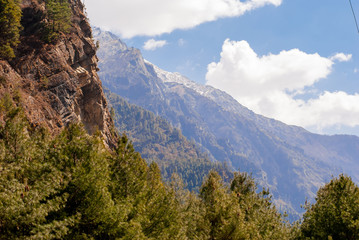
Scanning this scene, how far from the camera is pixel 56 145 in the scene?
18.9 m

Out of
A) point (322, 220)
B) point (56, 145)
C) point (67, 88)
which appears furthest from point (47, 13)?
point (322, 220)

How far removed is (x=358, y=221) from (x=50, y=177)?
2409 centimetres

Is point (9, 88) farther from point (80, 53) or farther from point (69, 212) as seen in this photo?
point (69, 212)

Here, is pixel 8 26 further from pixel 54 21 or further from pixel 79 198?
pixel 79 198

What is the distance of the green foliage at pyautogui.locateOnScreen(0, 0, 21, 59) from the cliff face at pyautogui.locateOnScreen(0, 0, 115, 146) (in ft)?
9.52

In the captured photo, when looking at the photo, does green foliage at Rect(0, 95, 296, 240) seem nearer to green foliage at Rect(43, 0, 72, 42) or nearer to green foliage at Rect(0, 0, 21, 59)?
green foliage at Rect(0, 0, 21, 59)

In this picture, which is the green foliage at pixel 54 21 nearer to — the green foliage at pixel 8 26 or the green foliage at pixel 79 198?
the green foliage at pixel 8 26

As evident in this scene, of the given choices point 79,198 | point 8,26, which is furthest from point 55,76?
point 79,198

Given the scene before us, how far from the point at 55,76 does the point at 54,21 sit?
18.3 meters

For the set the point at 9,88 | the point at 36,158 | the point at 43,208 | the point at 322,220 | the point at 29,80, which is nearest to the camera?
the point at 43,208

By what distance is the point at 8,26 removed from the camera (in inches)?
2219

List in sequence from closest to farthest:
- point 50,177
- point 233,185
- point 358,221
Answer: point 50,177 < point 358,221 < point 233,185

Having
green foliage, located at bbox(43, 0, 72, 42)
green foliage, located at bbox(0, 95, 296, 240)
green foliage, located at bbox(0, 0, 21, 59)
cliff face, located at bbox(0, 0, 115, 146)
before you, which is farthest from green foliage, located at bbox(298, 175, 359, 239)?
green foliage, located at bbox(43, 0, 72, 42)

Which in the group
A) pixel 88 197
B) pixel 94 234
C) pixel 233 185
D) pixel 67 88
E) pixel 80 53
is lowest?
pixel 94 234
